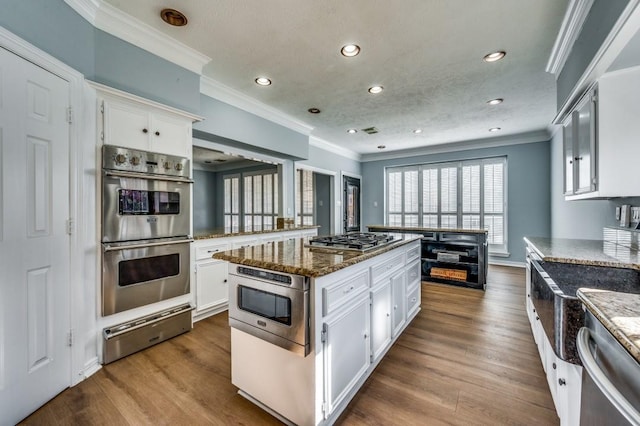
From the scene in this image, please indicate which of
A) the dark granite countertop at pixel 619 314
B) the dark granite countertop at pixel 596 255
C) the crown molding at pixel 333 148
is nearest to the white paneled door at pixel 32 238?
the dark granite countertop at pixel 619 314

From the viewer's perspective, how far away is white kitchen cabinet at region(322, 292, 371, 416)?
146 centimetres

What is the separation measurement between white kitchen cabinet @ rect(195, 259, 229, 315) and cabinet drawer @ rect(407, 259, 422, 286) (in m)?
2.10

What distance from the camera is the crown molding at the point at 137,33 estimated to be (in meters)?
1.98

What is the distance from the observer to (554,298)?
52.4 inches

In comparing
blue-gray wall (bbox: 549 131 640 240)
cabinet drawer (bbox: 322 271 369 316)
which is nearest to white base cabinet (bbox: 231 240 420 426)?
cabinet drawer (bbox: 322 271 369 316)

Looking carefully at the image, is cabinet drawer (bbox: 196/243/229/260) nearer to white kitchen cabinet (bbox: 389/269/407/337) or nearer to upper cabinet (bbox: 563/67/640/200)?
white kitchen cabinet (bbox: 389/269/407/337)

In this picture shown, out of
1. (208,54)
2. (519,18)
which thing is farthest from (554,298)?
(208,54)

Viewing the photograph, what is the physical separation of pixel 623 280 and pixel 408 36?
2373 mm

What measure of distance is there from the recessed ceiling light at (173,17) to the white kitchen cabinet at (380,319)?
258cm

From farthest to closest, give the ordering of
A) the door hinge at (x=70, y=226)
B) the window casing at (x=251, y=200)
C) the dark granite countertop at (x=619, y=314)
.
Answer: the window casing at (x=251, y=200) < the door hinge at (x=70, y=226) < the dark granite countertop at (x=619, y=314)

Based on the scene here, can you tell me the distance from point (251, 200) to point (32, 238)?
11.7 ft

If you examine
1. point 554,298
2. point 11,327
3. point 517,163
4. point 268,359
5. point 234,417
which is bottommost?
point 234,417

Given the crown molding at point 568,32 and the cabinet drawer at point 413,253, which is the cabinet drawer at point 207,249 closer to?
the cabinet drawer at point 413,253

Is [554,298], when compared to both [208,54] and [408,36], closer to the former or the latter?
[408,36]
